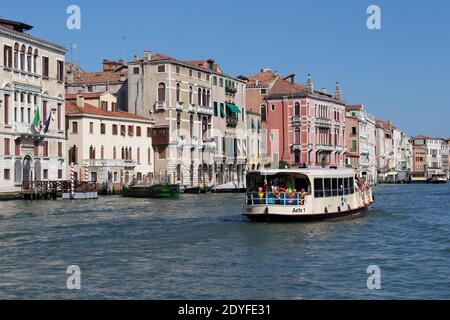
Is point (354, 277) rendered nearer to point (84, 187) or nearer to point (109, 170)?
point (84, 187)

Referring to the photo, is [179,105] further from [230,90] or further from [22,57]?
[22,57]

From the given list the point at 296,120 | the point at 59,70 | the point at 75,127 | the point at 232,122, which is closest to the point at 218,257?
the point at 59,70

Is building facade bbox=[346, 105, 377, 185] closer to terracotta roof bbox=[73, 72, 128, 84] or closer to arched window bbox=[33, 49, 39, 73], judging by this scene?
terracotta roof bbox=[73, 72, 128, 84]

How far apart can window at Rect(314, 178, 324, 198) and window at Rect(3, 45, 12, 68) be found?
66.9ft

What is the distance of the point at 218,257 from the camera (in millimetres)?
15977

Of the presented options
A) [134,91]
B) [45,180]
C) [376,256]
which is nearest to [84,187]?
[45,180]

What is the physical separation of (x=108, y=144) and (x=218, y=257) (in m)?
31.8

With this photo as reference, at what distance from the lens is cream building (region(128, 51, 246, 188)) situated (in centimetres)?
5212

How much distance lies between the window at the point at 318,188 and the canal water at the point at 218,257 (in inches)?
38.8

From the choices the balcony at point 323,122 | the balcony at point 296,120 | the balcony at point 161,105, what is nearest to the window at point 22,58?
the balcony at point 161,105

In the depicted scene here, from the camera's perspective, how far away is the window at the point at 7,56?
38812 millimetres

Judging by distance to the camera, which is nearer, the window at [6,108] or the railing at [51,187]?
the railing at [51,187]

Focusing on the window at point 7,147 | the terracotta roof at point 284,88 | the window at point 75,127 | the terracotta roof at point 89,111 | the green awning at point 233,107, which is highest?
the terracotta roof at point 284,88

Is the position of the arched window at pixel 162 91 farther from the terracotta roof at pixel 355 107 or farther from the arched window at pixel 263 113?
the terracotta roof at pixel 355 107
